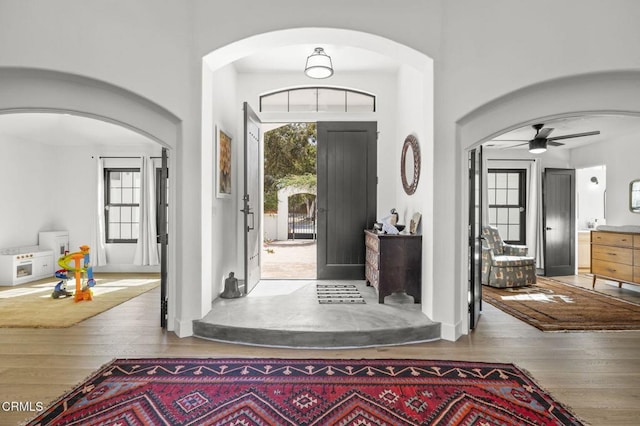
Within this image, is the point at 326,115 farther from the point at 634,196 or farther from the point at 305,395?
the point at 634,196

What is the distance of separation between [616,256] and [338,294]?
4.90m

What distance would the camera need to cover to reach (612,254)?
6105 mm

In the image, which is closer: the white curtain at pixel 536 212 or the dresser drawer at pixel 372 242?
the dresser drawer at pixel 372 242

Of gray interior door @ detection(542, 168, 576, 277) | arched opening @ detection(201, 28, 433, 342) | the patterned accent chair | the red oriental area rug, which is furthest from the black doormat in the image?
gray interior door @ detection(542, 168, 576, 277)

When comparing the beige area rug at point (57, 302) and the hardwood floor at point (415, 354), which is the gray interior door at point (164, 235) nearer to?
the hardwood floor at point (415, 354)

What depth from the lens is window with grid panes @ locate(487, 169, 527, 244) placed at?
813 centimetres

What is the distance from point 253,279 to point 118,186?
4.66m

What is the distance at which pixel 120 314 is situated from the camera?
14.8 ft

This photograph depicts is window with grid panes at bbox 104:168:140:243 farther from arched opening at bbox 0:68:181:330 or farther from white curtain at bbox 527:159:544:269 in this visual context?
white curtain at bbox 527:159:544:269

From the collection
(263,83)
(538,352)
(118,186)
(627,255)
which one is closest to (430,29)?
(263,83)

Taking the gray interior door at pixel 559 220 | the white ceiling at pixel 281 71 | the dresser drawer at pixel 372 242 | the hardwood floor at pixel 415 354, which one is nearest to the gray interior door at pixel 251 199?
the white ceiling at pixel 281 71

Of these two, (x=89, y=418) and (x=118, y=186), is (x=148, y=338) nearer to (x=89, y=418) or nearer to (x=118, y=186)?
(x=89, y=418)

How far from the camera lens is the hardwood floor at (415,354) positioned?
2.55 metres

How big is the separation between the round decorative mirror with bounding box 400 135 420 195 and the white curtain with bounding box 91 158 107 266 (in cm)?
625
